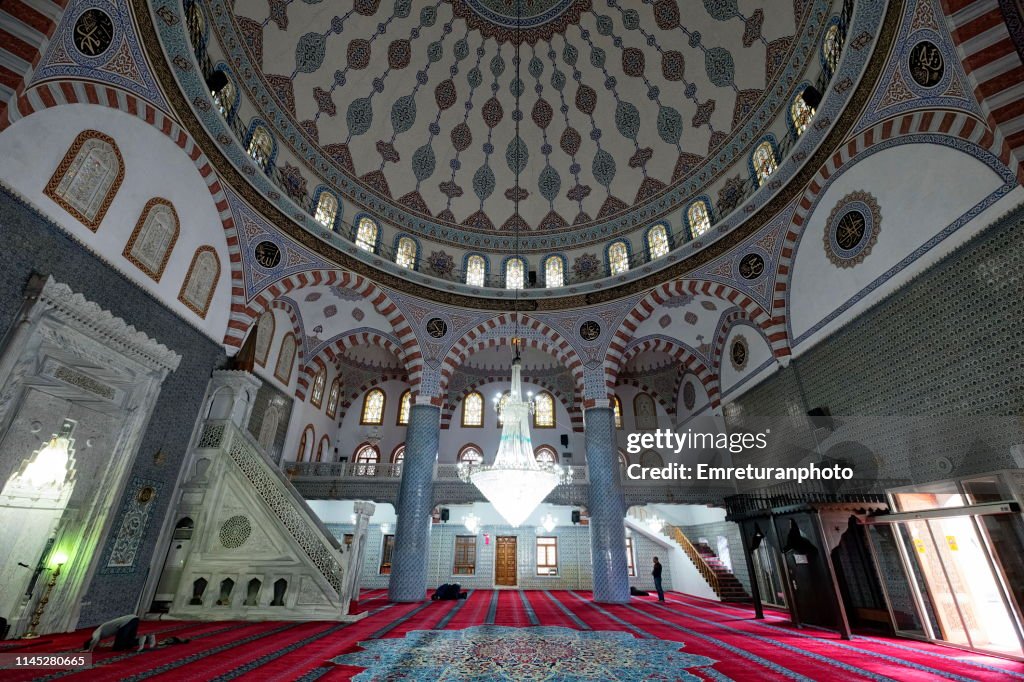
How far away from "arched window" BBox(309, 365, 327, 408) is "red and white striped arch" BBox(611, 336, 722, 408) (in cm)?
713

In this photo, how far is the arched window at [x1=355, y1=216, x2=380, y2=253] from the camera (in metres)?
9.82

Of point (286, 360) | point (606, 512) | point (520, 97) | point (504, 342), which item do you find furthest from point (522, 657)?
point (520, 97)

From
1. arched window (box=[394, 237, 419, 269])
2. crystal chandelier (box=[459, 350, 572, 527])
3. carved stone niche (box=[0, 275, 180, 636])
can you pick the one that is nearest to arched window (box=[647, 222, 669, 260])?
arched window (box=[394, 237, 419, 269])

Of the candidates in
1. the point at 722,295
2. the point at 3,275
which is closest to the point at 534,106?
the point at 722,295

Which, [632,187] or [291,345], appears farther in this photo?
[632,187]

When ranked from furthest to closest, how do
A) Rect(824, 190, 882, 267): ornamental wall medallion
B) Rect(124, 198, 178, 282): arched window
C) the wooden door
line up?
the wooden door → Rect(824, 190, 882, 267): ornamental wall medallion → Rect(124, 198, 178, 282): arched window

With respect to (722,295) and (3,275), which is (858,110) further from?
(3,275)

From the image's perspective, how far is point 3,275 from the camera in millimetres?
4172

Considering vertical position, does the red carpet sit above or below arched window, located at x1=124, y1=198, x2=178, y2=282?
below

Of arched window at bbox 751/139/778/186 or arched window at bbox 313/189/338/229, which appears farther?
arched window at bbox 313/189/338/229

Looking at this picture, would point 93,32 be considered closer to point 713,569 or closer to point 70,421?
point 70,421

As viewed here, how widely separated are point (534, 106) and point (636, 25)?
8.79 feet

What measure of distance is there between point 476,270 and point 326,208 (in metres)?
3.54

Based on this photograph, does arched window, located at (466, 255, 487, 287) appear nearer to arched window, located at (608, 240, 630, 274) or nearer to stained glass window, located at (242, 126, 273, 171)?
arched window, located at (608, 240, 630, 274)
